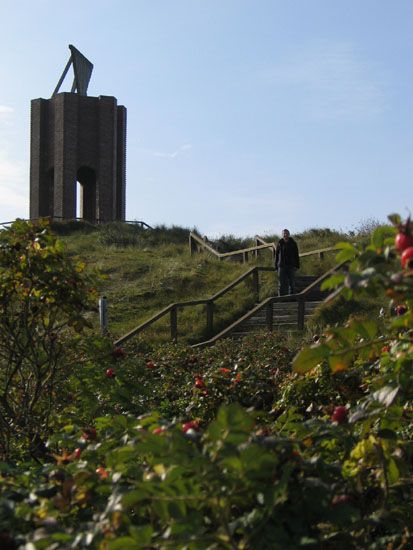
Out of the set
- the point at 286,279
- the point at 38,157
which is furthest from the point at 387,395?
the point at 38,157

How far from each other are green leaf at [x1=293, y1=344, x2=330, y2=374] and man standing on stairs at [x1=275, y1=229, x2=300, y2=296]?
13.8 m

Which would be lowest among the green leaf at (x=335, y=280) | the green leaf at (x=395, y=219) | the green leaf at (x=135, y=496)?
the green leaf at (x=135, y=496)

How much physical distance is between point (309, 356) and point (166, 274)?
18615mm

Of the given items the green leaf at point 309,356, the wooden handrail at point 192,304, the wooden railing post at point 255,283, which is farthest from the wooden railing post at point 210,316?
the green leaf at point 309,356

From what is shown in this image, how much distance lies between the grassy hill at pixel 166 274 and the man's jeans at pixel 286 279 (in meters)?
0.98

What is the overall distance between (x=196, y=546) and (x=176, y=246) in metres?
24.6

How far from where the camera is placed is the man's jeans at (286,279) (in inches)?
630

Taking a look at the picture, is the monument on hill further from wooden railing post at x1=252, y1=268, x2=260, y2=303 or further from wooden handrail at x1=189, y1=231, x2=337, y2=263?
wooden railing post at x1=252, y1=268, x2=260, y2=303

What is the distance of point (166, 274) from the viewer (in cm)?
2053

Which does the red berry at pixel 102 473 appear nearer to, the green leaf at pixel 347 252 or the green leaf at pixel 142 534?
the green leaf at pixel 142 534

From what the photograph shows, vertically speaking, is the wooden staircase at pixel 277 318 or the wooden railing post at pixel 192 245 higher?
the wooden railing post at pixel 192 245

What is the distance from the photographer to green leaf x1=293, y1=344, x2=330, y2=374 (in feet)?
6.38

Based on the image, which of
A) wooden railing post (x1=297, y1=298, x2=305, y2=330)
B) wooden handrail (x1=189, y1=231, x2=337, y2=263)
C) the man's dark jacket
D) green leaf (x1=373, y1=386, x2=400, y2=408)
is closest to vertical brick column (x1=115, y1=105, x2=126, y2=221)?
wooden handrail (x1=189, y1=231, x2=337, y2=263)

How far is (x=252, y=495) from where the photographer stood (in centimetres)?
177
